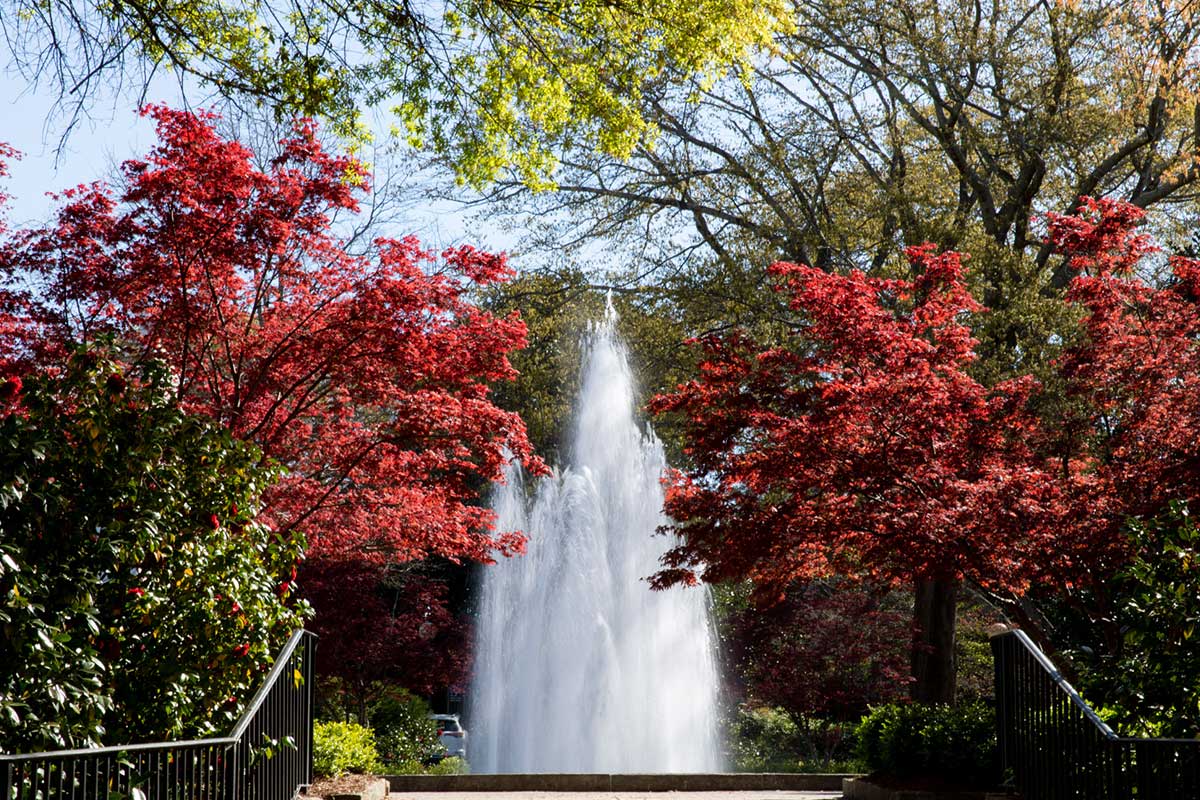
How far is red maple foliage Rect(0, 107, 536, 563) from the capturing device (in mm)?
10203

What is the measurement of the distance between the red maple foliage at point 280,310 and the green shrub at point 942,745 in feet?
13.7

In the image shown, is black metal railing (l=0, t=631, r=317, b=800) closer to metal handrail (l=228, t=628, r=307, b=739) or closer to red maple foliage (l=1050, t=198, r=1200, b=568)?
metal handrail (l=228, t=628, r=307, b=739)

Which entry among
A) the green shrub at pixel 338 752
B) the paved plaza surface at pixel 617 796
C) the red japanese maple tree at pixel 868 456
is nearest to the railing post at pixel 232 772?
the green shrub at pixel 338 752

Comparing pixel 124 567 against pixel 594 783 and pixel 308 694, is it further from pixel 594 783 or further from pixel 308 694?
pixel 594 783

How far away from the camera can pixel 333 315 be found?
427 inches

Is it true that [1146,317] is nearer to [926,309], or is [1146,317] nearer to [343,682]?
[926,309]

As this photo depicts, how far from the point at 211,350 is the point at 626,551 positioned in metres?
8.26

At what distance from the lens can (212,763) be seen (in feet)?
18.8

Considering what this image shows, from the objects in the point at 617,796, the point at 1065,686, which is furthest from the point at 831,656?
the point at 1065,686

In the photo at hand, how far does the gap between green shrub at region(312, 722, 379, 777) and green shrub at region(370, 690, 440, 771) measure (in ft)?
18.8

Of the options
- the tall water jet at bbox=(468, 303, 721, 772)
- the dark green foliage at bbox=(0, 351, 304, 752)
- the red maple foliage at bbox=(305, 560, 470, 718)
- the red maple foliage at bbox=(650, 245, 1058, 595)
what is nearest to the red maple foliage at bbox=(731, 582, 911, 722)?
the tall water jet at bbox=(468, 303, 721, 772)

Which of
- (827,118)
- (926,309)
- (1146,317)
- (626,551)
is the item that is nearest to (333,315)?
(926,309)

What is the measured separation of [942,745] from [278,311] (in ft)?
22.5

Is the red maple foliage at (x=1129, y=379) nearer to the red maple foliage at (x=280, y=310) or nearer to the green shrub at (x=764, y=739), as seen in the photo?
the red maple foliage at (x=280, y=310)
